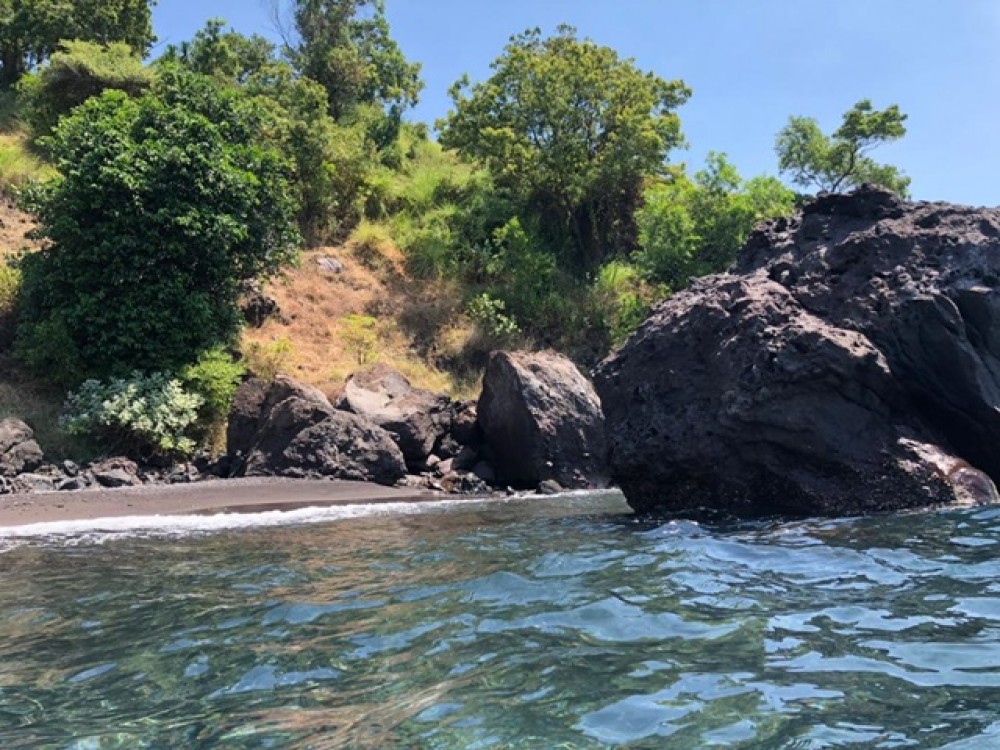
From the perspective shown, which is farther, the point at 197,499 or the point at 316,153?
the point at 316,153

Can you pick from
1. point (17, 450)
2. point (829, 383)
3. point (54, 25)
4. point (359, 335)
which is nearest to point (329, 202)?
point (359, 335)

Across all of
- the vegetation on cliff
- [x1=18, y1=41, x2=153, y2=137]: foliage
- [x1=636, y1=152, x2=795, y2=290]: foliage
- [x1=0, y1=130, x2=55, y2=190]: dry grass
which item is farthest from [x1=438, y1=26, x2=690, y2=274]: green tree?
[x1=0, y1=130, x2=55, y2=190]: dry grass

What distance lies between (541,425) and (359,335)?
32.2 ft

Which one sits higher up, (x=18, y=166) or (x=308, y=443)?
(x=18, y=166)

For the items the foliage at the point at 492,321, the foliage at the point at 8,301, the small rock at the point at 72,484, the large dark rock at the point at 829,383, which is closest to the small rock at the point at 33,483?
the small rock at the point at 72,484

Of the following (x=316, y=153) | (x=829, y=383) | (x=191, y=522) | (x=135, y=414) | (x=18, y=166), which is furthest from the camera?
(x=316, y=153)

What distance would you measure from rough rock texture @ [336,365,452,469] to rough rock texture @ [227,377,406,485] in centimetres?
69

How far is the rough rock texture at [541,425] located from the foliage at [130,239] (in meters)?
6.68

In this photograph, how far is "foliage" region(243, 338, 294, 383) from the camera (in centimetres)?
2127

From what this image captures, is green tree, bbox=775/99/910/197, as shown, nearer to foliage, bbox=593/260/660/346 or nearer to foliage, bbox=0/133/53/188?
foliage, bbox=593/260/660/346

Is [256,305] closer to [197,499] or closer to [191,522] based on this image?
[197,499]

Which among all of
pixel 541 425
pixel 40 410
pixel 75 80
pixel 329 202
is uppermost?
pixel 75 80

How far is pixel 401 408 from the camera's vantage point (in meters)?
18.9

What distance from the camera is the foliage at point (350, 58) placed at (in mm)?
37062
